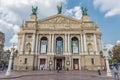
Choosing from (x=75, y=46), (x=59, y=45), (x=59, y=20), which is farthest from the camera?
(x=59, y=20)

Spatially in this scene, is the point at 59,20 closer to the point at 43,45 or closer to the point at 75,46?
the point at 43,45

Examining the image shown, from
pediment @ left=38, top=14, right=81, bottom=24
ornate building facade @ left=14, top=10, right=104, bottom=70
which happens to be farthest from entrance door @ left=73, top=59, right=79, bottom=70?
pediment @ left=38, top=14, right=81, bottom=24

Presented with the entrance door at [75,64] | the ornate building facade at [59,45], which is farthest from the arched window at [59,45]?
the entrance door at [75,64]

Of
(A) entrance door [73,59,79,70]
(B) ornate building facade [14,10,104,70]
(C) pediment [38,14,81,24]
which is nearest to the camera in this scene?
(B) ornate building facade [14,10,104,70]

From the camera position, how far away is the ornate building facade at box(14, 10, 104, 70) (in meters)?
42.9

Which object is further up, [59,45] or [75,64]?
[59,45]

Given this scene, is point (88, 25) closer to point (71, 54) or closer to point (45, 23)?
point (71, 54)

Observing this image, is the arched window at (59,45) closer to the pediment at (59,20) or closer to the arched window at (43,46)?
the arched window at (43,46)

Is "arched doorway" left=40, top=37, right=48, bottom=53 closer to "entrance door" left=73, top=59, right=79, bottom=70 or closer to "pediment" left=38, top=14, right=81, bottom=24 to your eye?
"pediment" left=38, top=14, right=81, bottom=24

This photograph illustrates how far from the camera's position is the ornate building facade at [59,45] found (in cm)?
4294

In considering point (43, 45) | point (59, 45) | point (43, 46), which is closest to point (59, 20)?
point (59, 45)

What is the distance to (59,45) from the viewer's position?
45.8 meters

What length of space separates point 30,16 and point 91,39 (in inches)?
873

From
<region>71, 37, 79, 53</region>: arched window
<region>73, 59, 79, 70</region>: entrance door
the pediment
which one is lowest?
<region>73, 59, 79, 70</region>: entrance door
